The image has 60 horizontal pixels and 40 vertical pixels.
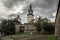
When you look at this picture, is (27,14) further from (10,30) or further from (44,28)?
(44,28)

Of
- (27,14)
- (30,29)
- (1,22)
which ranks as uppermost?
(27,14)

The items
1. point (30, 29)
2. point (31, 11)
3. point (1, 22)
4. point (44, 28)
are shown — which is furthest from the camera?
point (31, 11)

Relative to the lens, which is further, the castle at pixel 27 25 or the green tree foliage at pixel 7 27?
the castle at pixel 27 25

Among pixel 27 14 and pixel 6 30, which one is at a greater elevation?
pixel 27 14

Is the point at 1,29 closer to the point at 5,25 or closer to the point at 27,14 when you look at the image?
the point at 5,25

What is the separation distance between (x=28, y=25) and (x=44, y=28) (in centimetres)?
1918

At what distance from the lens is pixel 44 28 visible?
46.0m

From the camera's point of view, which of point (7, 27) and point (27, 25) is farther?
point (27, 25)

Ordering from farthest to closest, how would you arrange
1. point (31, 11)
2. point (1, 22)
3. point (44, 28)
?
1. point (31, 11)
2. point (1, 22)
3. point (44, 28)

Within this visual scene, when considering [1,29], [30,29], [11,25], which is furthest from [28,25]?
[1,29]

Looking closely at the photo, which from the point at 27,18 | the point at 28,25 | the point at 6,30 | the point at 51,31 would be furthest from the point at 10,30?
the point at 27,18

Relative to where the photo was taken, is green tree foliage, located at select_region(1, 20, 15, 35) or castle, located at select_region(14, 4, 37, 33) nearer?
green tree foliage, located at select_region(1, 20, 15, 35)

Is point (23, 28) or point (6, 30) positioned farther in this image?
point (23, 28)

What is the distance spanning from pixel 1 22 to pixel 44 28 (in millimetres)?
21796
